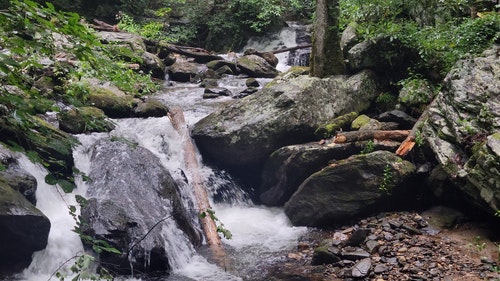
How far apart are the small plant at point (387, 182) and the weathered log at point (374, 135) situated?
98 cm

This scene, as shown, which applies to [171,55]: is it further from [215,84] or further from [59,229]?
[59,229]

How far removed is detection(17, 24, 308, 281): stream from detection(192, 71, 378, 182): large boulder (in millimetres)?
559

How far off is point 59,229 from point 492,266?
19.9 feet

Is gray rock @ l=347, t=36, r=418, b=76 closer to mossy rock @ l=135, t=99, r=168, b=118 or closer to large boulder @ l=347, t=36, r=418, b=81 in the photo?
large boulder @ l=347, t=36, r=418, b=81

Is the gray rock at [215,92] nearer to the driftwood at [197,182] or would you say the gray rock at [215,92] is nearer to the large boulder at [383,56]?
the driftwood at [197,182]

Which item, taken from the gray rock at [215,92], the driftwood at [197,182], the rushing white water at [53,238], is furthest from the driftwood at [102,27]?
the rushing white water at [53,238]

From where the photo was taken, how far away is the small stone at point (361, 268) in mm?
5230

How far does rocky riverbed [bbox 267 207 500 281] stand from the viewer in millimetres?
5143

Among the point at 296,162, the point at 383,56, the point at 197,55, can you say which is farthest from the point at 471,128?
the point at 197,55

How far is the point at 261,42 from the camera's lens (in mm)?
20797

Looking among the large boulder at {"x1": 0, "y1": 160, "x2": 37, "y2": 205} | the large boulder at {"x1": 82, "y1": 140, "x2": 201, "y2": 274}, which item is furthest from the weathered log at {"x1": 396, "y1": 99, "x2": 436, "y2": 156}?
the large boulder at {"x1": 0, "y1": 160, "x2": 37, "y2": 205}

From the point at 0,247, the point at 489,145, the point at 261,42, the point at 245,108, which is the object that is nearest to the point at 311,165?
the point at 245,108

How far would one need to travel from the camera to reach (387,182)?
22.4 feet

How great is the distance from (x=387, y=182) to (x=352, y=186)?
1.98 ft
